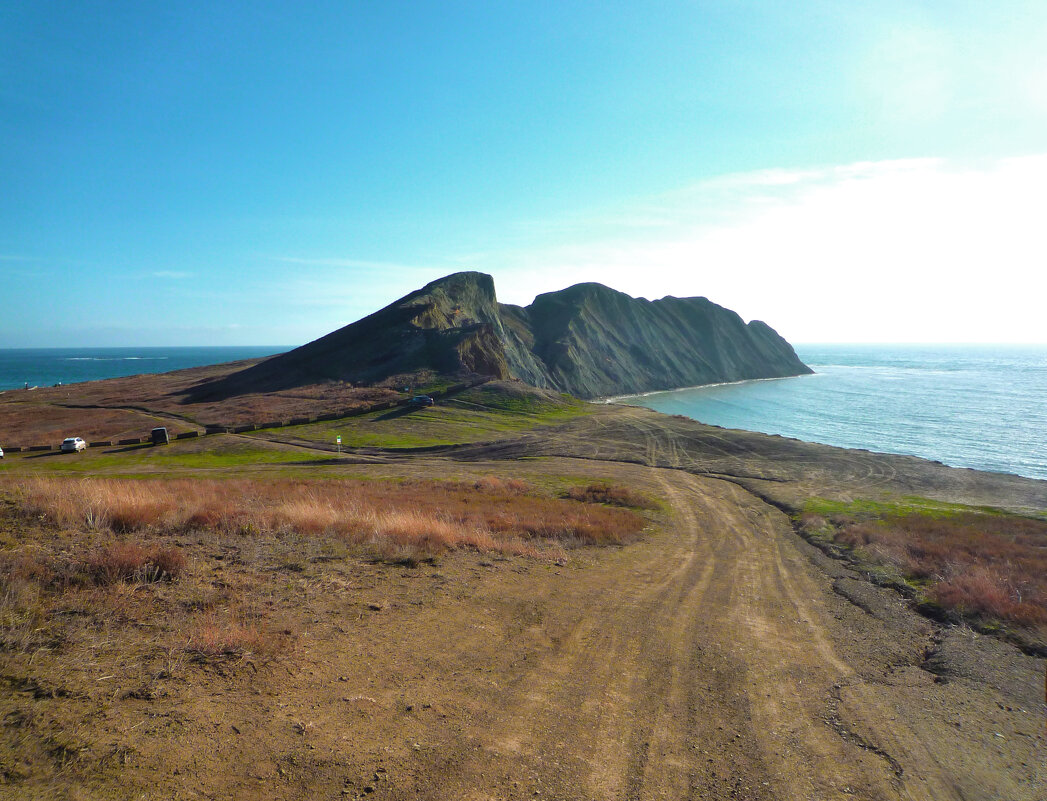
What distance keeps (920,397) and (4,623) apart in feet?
414

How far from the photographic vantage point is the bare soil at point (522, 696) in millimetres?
4930

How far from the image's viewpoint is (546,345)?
119188 mm

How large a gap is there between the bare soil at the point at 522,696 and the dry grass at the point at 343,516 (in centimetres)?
130

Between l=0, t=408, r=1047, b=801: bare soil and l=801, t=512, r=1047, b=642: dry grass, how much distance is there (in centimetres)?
133

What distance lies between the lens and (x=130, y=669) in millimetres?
5785


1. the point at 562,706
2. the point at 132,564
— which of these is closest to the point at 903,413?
the point at 562,706

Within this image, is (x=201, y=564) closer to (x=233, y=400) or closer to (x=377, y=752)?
(x=377, y=752)

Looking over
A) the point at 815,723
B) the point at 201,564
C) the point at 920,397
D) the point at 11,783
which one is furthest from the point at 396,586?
the point at 920,397

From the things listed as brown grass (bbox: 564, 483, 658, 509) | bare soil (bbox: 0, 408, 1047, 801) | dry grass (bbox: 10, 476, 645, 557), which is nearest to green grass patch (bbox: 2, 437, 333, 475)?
dry grass (bbox: 10, 476, 645, 557)

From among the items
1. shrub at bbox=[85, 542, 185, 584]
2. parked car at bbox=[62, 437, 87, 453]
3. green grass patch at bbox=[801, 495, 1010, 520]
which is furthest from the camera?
parked car at bbox=[62, 437, 87, 453]

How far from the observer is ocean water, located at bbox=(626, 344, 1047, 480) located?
58812 mm

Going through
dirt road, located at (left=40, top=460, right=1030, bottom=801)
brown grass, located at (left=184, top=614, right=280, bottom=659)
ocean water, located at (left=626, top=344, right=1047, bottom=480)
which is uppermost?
brown grass, located at (left=184, top=614, right=280, bottom=659)

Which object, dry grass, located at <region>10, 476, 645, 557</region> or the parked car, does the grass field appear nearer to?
dry grass, located at <region>10, 476, 645, 557</region>

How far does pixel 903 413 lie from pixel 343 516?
94.3 meters
